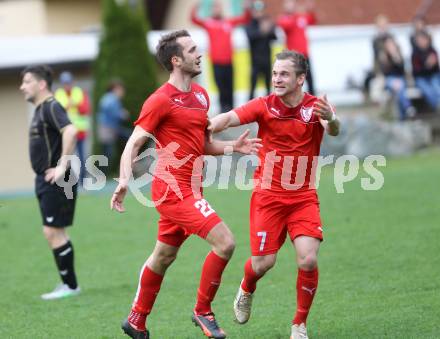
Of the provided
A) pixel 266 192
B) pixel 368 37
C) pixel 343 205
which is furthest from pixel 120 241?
pixel 368 37

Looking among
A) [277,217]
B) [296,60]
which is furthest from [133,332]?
[296,60]

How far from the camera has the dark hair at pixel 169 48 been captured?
6.84 m

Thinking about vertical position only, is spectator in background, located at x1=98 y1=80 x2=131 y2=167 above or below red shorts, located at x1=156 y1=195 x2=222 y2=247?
below

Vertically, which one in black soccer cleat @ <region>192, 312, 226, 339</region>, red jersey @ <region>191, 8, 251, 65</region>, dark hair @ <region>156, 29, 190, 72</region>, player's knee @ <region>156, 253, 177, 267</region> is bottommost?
red jersey @ <region>191, 8, 251, 65</region>

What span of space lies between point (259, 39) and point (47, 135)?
9118 millimetres

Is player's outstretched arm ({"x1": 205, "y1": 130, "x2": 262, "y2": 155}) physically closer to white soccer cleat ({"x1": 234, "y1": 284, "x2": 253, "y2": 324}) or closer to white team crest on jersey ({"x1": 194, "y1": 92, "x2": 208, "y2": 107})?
white team crest on jersey ({"x1": 194, "y1": 92, "x2": 208, "y2": 107})

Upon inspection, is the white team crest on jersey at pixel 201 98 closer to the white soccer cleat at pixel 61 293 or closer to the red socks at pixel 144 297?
the red socks at pixel 144 297

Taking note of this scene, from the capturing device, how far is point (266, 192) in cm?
700

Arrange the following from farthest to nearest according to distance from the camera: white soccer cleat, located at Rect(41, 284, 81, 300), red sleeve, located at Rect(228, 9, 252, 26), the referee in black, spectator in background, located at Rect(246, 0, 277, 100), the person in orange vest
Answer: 1. the person in orange vest
2. red sleeve, located at Rect(228, 9, 252, 26)
3. spectator in background, located at Rect(246, 0, 277, 100)
4. white soccer cleat, located at Rect(41, 284, 81, 300)
5. the referee in black

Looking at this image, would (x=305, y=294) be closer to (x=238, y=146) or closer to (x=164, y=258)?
(x=164, y=258)

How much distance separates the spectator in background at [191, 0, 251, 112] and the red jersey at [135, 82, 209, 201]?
10615 mm

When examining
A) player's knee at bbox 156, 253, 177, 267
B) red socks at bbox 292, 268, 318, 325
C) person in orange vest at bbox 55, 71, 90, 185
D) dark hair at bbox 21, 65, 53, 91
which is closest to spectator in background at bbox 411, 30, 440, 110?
person in orange vest at bbox 55, 71, 90, 185

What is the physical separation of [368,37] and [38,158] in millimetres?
14819

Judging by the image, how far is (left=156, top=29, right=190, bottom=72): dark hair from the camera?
684 centimetres
